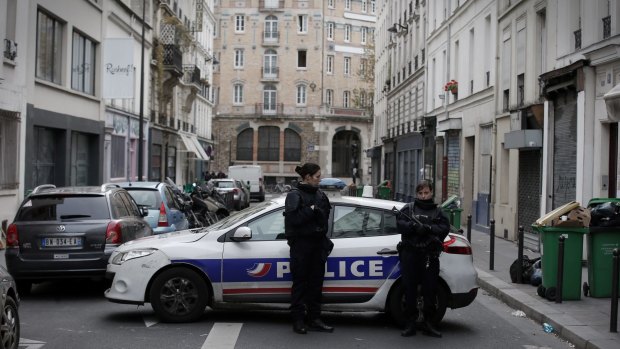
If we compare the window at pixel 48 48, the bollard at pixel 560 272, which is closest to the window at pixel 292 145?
the window at pixel 48 48

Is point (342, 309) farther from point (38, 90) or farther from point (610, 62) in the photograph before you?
point (38, 90)

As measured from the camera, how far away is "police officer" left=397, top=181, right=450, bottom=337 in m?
8.05

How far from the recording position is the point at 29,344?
7.62 m

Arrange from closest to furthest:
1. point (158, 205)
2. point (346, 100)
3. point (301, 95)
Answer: point (158, 205)
point (301, 95)
point (346, 100)

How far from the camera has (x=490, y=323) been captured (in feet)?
31.0

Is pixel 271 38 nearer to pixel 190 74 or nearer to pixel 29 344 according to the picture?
pixel 190 74

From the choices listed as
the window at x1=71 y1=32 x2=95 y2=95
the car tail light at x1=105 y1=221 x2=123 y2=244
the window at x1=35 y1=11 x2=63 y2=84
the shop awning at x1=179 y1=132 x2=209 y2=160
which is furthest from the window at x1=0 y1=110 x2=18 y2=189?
the shop awning at x1=179 y1=132 x2=209 y2=160

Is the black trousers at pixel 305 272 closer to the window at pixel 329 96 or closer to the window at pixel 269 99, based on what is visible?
the window at pixel 269 99

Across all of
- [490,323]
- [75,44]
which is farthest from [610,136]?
[75,44]

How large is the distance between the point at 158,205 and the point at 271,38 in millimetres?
62022

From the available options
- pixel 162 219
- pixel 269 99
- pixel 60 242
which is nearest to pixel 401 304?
pixel 60 242

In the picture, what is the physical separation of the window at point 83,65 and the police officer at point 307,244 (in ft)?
61.7

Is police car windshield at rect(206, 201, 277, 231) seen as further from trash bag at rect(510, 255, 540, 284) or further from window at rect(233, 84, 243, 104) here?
window at rect(233, 84, 243, 104)

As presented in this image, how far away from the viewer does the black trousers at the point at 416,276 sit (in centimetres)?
812
